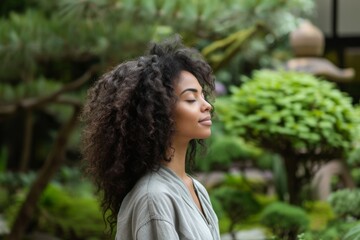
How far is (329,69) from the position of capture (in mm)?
7523

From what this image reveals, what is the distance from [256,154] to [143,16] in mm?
3665

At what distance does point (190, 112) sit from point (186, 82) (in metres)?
0.10

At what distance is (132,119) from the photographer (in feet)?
7.77

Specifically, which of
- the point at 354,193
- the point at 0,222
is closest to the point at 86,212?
the point at 0,222

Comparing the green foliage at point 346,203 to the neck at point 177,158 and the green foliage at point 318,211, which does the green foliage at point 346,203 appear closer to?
the green foliage at point 318,211

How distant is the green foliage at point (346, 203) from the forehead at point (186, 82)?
3.48 metres

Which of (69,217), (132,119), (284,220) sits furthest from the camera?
(69,217)

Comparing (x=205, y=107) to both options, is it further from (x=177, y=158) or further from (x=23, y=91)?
(x=23, y=91)

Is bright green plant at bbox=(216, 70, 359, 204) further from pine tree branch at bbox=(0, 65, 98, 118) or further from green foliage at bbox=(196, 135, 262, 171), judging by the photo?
green foliage at bbox=(196, 135, 262, 171)

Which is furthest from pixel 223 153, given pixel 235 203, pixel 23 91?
pixel 23 91

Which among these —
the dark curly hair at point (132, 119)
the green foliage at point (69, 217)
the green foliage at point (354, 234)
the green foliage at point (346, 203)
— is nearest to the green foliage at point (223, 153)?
the green foliage at point (69, 217)

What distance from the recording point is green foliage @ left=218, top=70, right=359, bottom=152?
5.80 m

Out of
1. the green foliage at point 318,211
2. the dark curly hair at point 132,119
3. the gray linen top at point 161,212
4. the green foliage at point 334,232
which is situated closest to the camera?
the gray linen top at point 161,212

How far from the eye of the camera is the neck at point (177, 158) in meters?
2.40
